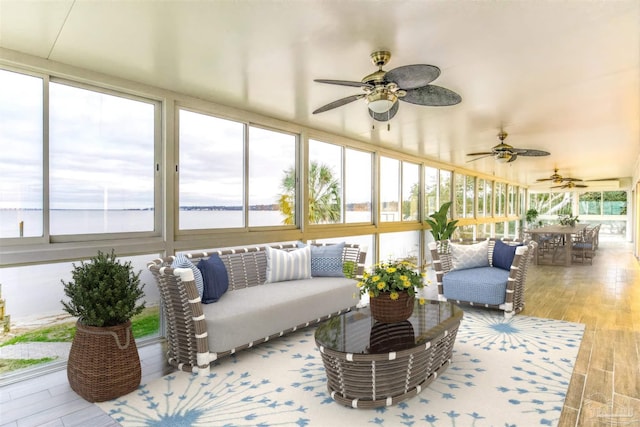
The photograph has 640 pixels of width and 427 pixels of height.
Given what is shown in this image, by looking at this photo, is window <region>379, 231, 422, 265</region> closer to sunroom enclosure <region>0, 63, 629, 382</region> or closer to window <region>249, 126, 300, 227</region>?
sunroom enclosure <region>0, 63, 629, 382</region>

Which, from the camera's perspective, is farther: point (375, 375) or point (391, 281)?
point (391, 281)

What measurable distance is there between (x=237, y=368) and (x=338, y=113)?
3.12 meters

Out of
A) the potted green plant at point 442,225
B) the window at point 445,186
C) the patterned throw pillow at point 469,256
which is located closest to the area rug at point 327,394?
the patterned throw pillow at point 469,256

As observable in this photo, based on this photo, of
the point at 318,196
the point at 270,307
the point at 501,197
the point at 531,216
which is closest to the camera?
the point at 270,307

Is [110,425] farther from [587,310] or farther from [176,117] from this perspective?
[587,310]

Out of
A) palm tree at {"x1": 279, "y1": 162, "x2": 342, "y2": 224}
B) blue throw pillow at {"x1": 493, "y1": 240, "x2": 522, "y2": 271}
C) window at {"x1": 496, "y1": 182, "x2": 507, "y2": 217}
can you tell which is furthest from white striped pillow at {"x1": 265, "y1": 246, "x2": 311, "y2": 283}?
window at {"x1": 496, "y1": 182, "x2": 507, "y2": 217}

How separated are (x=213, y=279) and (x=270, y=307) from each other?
22.7 inches

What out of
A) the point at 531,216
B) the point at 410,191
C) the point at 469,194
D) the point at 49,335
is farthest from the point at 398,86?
the point at 531,216

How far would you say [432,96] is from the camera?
2.94 metres

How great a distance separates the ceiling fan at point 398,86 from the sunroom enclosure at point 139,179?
6.37 feet

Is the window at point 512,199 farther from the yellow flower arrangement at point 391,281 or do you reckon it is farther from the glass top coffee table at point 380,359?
the glass top coffee table at point 380,359

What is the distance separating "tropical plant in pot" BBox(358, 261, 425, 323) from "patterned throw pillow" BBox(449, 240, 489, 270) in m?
2.39

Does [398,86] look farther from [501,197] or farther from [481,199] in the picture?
[501,197]

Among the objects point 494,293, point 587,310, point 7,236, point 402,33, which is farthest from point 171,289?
point 587,310
